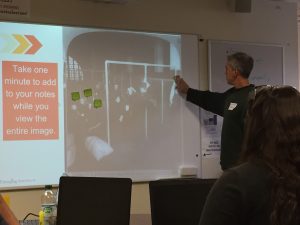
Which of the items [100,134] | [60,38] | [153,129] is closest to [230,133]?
[153,129]

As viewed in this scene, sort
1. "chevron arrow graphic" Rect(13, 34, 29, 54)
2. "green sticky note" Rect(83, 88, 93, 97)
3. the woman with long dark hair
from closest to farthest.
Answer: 1. the woman with long dark hair
2. "chevron arrow graphic" Rect(13, 34, 29, 54)
3. "green sticky note" Rect(83, 88, 93, 97)

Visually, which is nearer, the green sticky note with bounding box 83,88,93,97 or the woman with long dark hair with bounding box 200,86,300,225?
the woman with long dark hair with bounding box 200,86,300,225

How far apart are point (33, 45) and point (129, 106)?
0.94m

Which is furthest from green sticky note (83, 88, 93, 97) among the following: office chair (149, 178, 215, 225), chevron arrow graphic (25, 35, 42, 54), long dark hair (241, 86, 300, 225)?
long dark hair (241, 86, 300, 225)

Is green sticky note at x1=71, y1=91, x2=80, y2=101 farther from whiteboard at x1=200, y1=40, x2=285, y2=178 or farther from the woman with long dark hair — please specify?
the woman with long dark hair

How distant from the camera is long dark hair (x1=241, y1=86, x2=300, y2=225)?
108 cm

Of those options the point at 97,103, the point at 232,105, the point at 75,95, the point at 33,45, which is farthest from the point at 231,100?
the point at 33,45

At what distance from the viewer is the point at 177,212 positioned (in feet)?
6.32

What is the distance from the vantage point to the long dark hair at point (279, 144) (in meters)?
1.08

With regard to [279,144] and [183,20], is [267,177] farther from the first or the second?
[183,20]

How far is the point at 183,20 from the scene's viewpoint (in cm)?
396

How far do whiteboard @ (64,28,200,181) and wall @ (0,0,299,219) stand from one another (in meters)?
0.09

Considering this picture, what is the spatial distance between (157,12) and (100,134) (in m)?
1.21

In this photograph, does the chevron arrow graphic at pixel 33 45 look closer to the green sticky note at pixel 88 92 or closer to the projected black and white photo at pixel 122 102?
the projected black and white photo at pixel 122 102
